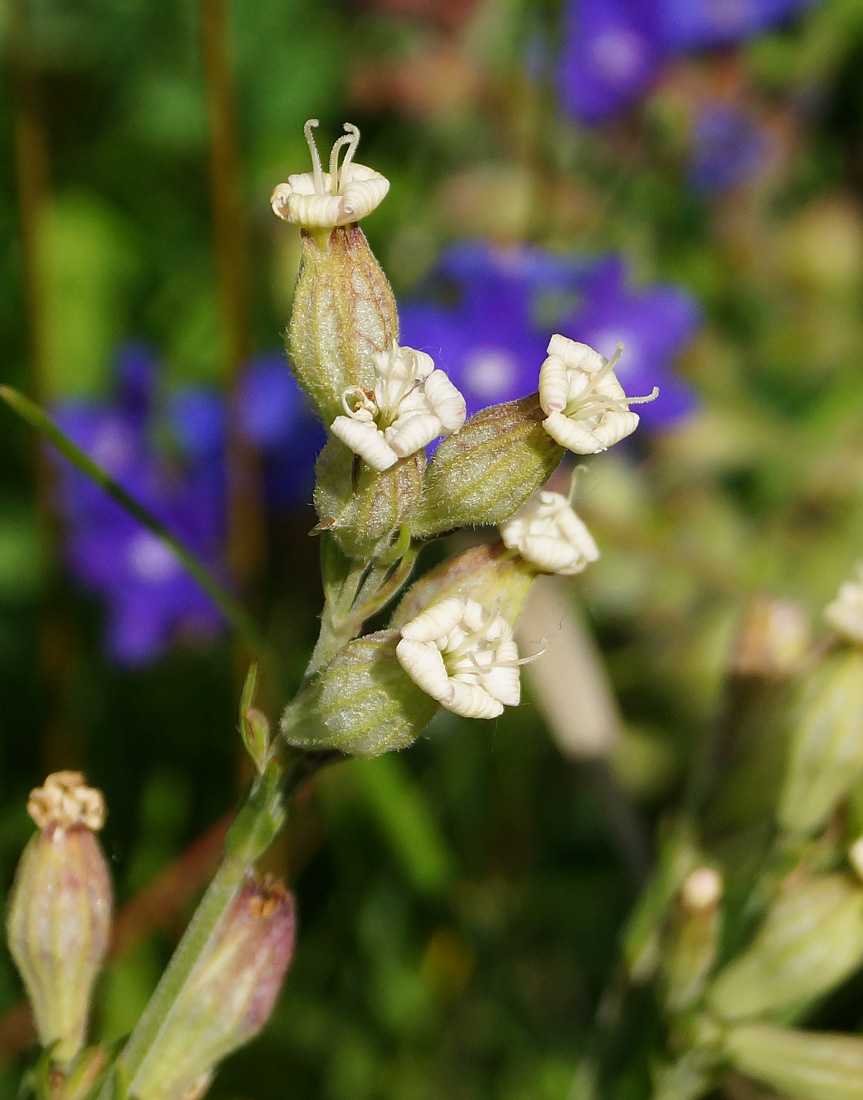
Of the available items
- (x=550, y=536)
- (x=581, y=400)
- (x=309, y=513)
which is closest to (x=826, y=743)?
(x=550, y=536)

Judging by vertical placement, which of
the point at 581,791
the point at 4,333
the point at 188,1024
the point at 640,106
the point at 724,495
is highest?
the point at 640,106

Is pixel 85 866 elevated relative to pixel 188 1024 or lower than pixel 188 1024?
elevated

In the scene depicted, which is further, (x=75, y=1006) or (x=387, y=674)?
(x=75, y=1006)

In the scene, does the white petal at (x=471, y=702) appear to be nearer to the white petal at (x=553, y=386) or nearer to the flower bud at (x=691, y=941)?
the white petal at (x=553, y=386)

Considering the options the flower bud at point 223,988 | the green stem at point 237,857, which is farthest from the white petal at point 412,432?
the flower bud at point 223,988

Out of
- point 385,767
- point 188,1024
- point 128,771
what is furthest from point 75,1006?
point 128,771

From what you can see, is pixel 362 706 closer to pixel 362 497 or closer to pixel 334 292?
pixel 362 497

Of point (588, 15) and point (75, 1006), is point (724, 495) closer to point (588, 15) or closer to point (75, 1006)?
point (588, 15)
